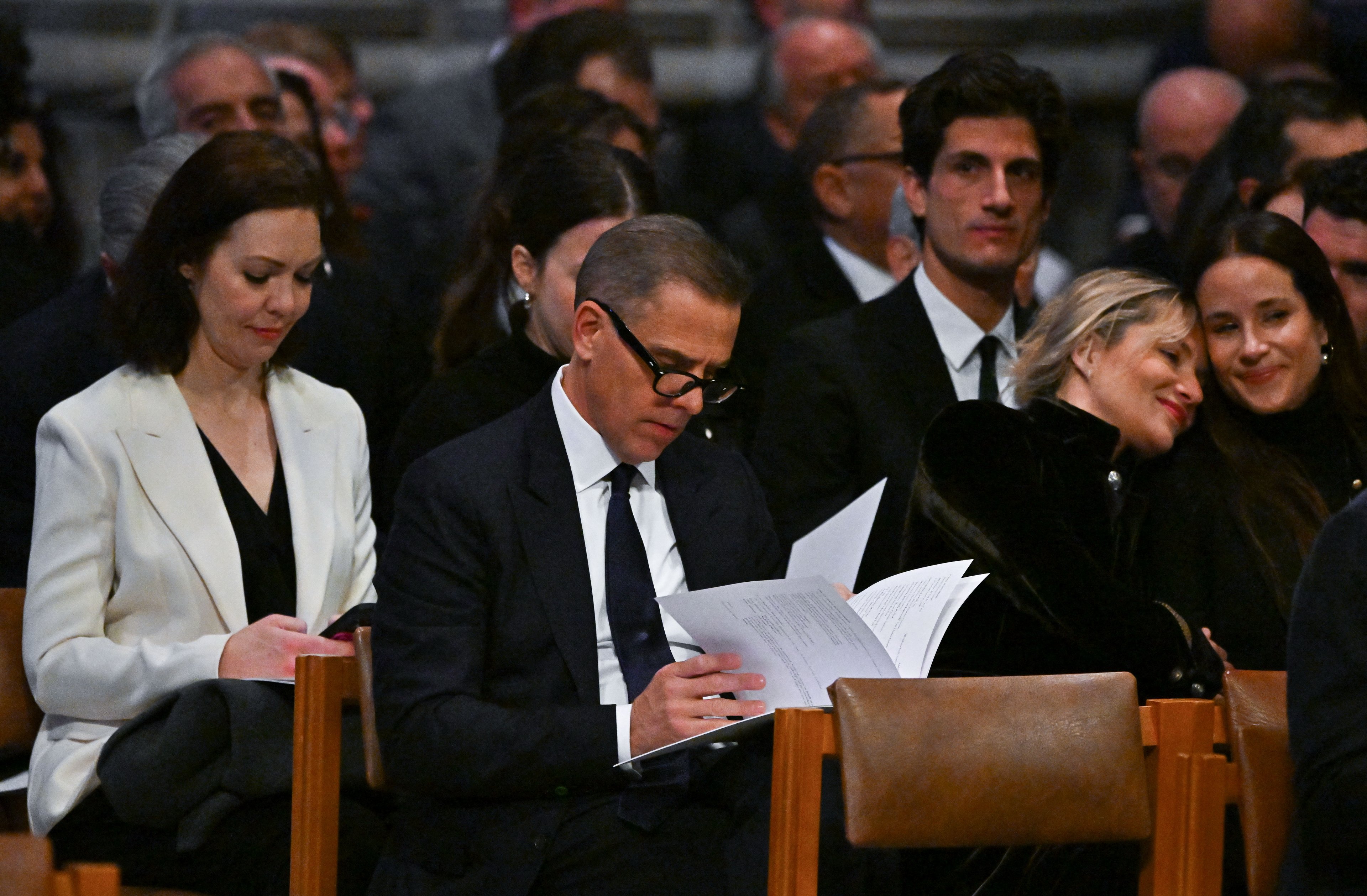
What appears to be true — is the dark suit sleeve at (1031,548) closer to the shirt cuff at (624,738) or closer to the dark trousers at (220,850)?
the shirt cuff at (624,738)

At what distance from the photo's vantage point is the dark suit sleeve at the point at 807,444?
3.80 meters

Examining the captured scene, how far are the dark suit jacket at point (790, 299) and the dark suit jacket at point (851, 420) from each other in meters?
0.67

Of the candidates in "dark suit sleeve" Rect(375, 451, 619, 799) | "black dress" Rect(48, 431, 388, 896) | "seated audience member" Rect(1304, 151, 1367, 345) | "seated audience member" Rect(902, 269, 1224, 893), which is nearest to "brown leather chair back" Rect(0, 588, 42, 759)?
"black dress" Rect(48, 431, 388, 896)

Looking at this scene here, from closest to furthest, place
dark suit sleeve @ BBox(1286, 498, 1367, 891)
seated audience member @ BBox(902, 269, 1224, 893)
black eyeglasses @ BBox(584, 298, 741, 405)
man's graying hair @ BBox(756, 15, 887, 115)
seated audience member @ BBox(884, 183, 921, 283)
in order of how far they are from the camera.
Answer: dark suit sleeve @ BBox(1286, 498, 1367, 891) → black eyeglasses @ BBox(584, 298, 741, 405) → seated audience member @ BBox(902, 269, 1224, 893) → seated audience member @ BBox(884, 183, 921, 283) → man's graying hair @ BBox(756, 15, 887, 115)

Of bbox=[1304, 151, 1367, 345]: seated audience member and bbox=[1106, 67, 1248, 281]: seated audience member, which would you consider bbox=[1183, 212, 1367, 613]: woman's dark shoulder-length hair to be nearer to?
bbox=[1304, 151, 1367, 345]: seated audience member

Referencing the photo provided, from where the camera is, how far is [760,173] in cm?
641

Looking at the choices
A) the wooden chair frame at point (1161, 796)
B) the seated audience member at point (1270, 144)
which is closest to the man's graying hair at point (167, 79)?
the seated audience member at point (1270, 144)

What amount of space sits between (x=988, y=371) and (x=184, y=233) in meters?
1.80

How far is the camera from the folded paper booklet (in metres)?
2.70

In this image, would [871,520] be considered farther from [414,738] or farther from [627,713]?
[414,738]

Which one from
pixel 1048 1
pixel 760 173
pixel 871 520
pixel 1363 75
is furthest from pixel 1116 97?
pixel 871 520

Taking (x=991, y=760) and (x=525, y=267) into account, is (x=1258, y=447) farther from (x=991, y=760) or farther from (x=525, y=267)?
(x=525, y=267)

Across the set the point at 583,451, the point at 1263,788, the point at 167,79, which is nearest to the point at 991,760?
the point at 1263,788

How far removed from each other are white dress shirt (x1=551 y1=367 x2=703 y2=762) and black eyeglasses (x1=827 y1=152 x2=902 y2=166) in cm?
203
